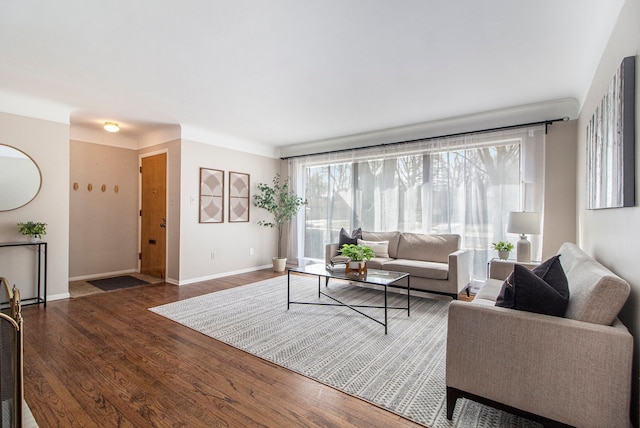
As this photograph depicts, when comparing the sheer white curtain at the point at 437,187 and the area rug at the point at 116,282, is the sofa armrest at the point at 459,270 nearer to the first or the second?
the sheer white curtain at the point at 437,187

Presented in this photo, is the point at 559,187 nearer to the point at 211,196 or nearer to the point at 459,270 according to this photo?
the point at 459,270

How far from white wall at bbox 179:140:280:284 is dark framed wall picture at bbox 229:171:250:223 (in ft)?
0.28

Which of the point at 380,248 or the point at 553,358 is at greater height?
the point at 380,248

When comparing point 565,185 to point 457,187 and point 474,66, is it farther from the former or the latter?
point 474,66

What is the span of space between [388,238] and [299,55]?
3083mm

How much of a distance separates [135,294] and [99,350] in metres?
1.85

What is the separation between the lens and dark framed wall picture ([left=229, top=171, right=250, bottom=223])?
5.58 metres

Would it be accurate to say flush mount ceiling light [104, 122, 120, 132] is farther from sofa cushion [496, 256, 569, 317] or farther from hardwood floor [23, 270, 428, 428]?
sofa cushion [496, 256, 569, 317]

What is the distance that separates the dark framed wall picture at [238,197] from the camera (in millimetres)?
5578

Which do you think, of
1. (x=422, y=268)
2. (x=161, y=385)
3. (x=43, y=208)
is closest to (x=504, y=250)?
(x=422, y=268)

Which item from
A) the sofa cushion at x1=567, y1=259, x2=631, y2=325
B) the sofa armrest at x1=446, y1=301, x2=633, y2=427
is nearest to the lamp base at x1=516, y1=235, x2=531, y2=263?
the sofa cushion at x1=567, y1=259, x2=631, y2=325

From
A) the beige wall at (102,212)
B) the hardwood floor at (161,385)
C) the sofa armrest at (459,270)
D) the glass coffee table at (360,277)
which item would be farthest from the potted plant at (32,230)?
the sofa armrest at (459,270)

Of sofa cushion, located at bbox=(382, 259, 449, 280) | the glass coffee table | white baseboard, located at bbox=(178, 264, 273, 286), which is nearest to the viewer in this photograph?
the glass coffee table

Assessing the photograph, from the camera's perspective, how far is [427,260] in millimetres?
4371
